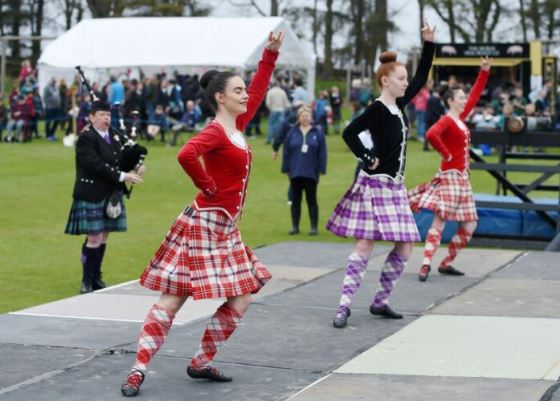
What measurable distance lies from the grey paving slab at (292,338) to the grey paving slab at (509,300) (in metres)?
0.68

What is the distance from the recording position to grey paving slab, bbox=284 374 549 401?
19.9 feet

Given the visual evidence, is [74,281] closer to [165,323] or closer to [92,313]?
[92,313]

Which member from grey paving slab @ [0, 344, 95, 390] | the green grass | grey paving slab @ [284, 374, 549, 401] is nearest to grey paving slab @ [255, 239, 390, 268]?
the green grass

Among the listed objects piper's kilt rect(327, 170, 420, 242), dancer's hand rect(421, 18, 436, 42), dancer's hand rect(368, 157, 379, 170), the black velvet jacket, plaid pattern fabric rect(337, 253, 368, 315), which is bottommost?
plaid pattern fabric rect(337, 253, 368, 315)

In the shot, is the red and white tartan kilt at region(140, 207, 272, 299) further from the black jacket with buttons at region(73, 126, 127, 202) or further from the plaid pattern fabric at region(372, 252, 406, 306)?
the black jacket with buttons at region(73, 126, 127, 202)

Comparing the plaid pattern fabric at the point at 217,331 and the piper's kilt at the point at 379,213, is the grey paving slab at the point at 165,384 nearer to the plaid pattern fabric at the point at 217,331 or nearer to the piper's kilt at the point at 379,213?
the plaid pattern fabric at the point at 217,331

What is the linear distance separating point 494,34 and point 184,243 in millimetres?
47086

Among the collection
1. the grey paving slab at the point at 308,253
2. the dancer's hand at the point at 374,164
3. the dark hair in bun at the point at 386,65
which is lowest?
the grey paving slab at the point at 308,253

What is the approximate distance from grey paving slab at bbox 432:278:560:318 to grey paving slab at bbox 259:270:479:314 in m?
0.17

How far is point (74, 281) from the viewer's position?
10969 millimetres

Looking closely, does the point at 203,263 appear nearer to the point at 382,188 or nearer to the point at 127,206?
the point at 382,188

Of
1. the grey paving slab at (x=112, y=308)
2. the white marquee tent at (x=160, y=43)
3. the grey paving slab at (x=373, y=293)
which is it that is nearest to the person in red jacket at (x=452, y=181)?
the grey paving slab at (x=373, y=293)

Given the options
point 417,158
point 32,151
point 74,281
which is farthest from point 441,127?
point 32,151

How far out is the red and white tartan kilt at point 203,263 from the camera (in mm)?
6207
